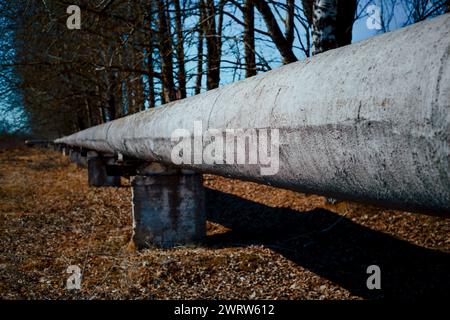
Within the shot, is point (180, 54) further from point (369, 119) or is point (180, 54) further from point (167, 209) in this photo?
point (369, 119)

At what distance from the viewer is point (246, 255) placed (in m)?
4.43

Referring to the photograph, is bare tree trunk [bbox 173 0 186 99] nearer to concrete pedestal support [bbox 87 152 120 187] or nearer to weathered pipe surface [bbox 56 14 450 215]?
concrete pedestal support [bbox 87 152 120 187]

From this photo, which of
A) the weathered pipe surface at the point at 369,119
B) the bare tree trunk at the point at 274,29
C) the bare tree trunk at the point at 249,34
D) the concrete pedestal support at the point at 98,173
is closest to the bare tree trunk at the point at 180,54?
A: the bare tree trunk at the point at 249,34

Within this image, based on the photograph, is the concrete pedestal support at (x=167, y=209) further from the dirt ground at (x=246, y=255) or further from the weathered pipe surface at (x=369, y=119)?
the weathered pipe surface at (x=369, y=119)

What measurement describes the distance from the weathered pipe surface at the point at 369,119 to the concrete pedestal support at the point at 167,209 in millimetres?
3238

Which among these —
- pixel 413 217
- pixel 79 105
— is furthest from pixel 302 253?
pixel 79 105

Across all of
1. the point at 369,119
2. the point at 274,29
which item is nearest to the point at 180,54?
the point at 274,29

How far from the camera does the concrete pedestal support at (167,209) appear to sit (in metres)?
5.14

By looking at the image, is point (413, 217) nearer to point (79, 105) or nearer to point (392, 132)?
point (392, 132)

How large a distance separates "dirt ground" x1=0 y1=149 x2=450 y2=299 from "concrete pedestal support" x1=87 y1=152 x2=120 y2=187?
268 centimetres

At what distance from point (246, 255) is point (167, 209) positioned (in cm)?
140

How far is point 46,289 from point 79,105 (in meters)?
24.3

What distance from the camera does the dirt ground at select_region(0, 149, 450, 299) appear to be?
12.1 feet

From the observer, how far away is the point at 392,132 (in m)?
1.22
